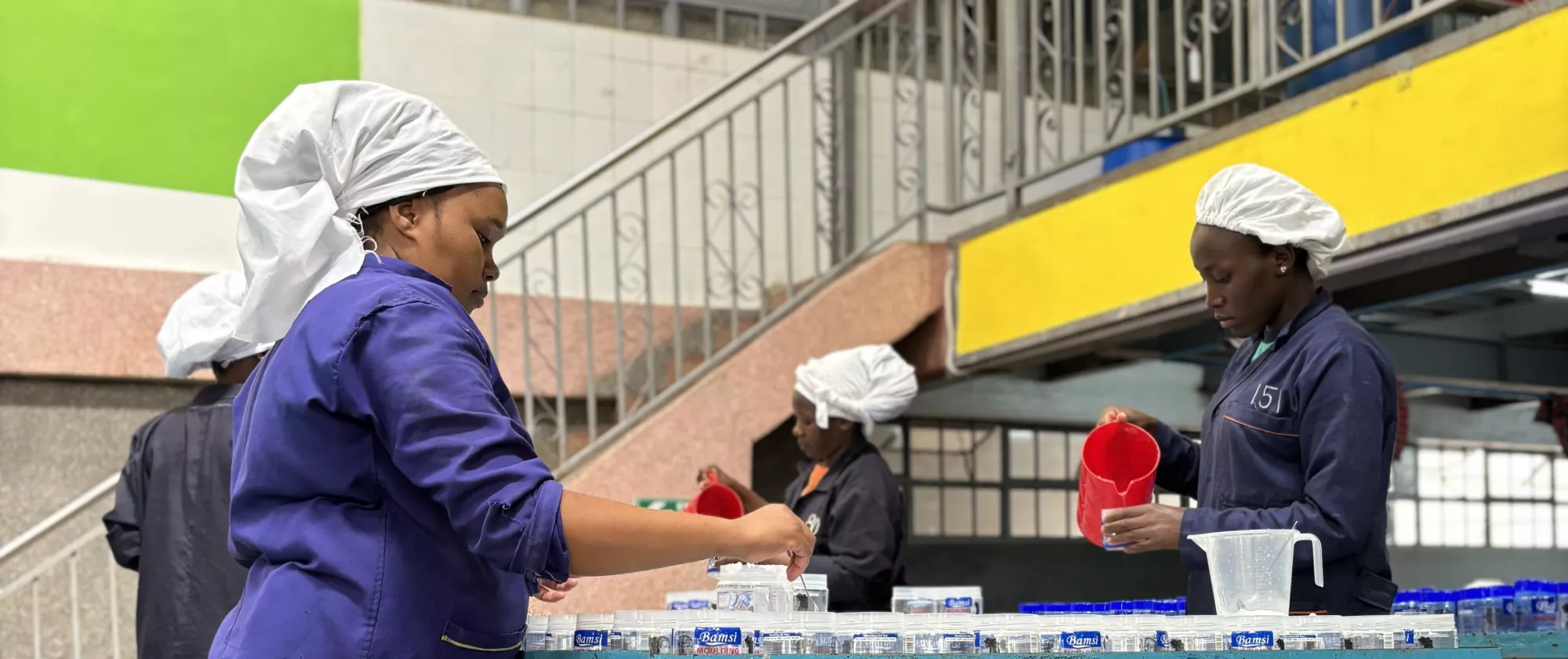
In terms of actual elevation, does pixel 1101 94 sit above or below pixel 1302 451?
above

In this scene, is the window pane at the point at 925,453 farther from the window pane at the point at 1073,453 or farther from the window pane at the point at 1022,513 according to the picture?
the window pane at the point at 1073,453

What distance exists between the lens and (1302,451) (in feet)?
7.55

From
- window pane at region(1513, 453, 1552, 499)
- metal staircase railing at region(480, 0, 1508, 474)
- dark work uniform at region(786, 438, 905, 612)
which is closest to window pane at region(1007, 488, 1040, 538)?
metal staircase railing at region(480, 0, 1508, 474)

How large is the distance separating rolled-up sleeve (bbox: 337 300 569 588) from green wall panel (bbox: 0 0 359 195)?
175 inches

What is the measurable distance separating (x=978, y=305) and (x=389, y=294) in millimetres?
4089

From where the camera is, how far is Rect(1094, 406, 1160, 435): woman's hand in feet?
8.39

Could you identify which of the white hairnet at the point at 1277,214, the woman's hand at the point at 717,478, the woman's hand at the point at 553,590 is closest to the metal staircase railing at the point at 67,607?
the woman's hand at the point at 717,478

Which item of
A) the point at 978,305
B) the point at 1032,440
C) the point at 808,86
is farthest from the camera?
the point at 1032,440

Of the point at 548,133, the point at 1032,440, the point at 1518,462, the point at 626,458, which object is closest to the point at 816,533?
the point at 626,458

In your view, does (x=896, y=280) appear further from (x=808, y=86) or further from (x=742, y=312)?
(x=808, y=86)

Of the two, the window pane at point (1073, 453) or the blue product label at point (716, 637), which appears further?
the window pane at point (1073, 453)

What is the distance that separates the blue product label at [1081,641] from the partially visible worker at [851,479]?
1592 millimetres

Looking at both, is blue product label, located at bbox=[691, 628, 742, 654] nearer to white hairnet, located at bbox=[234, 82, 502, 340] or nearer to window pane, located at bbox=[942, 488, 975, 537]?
white hairnet, located at bbox=[234, 82, 502, 340]

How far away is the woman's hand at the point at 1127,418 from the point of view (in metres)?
2.56
